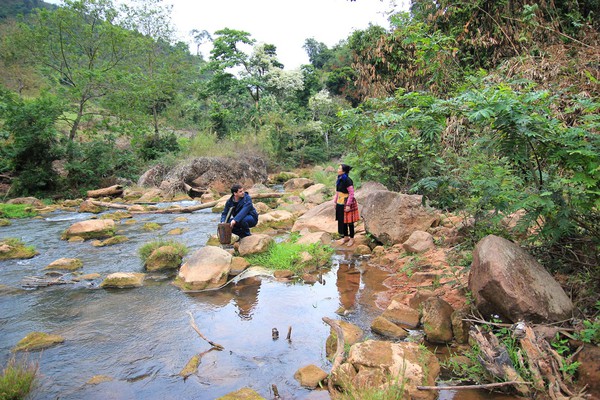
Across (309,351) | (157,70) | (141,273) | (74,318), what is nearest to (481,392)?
(309,351)

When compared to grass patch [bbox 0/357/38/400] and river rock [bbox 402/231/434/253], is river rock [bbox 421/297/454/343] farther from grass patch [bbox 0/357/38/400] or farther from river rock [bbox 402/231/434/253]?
grass patch [bbox 0/357/38/400]

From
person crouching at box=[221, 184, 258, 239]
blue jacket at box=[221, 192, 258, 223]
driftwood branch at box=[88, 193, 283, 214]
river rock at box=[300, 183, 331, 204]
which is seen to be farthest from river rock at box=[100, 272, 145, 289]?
river rock at box=[300, 183, 331, 204]

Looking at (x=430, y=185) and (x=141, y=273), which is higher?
(x=430, y=185)

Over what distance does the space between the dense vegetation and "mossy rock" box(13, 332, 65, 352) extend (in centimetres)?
402

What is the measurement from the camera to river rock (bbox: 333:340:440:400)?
296 cm

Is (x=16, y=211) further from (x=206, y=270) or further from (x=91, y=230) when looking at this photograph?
(x=206, y=270)

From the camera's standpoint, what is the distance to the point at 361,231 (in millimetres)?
8609

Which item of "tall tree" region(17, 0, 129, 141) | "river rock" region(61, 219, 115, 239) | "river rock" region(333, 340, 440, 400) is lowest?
"river rock" region(333, 340, 440, 400)

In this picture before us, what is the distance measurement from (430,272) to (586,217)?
2.12 m

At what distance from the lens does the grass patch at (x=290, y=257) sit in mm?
6660

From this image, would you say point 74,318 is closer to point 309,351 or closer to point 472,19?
point 309,351

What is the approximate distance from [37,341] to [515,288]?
15.8 feet

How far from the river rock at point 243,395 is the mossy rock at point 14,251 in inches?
276

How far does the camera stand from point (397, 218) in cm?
737
